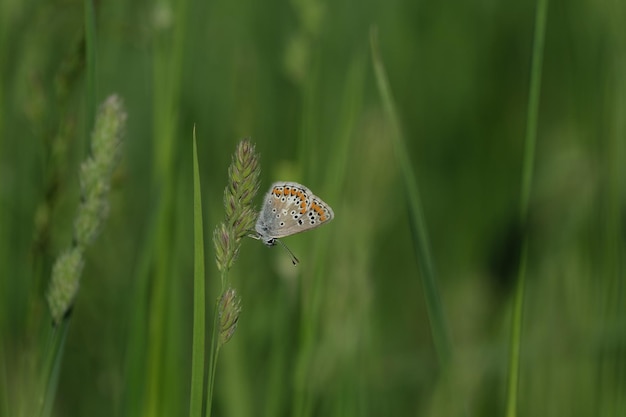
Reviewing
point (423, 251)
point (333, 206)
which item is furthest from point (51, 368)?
point (333, 206)

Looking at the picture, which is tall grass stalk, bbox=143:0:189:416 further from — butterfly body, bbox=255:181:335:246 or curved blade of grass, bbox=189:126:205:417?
curved blade of grass, bbox=189:126:205:417

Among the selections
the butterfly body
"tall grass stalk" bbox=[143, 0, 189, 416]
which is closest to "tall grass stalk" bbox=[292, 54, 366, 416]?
"tall grass stalk" bbox=[143, 0, 189, 416]

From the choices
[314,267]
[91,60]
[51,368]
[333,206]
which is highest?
[91,60]

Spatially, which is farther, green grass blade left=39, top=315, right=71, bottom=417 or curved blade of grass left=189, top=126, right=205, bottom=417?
green grass blade left=39, top=315, right=71, bottom=417

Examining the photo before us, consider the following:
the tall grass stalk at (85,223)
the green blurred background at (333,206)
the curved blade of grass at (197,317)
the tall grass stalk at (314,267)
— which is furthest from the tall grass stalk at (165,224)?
the curved blade of grass at (197,317)

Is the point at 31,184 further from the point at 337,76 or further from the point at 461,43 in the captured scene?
the point at 461,43

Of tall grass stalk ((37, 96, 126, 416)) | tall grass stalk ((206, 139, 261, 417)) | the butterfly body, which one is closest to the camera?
A: tall grass stalk ((206, 139, 261, 417))

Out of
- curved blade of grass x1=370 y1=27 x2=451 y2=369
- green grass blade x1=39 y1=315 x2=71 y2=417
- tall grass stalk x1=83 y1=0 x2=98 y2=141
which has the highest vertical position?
tall grass stalk x1=83 y1=0 x2=98 y2=141

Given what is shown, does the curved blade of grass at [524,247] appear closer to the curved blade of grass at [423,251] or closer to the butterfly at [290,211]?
the curved blade of grass at [423,251]

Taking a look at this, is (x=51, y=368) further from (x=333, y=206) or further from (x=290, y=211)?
(x=333, y=206)
